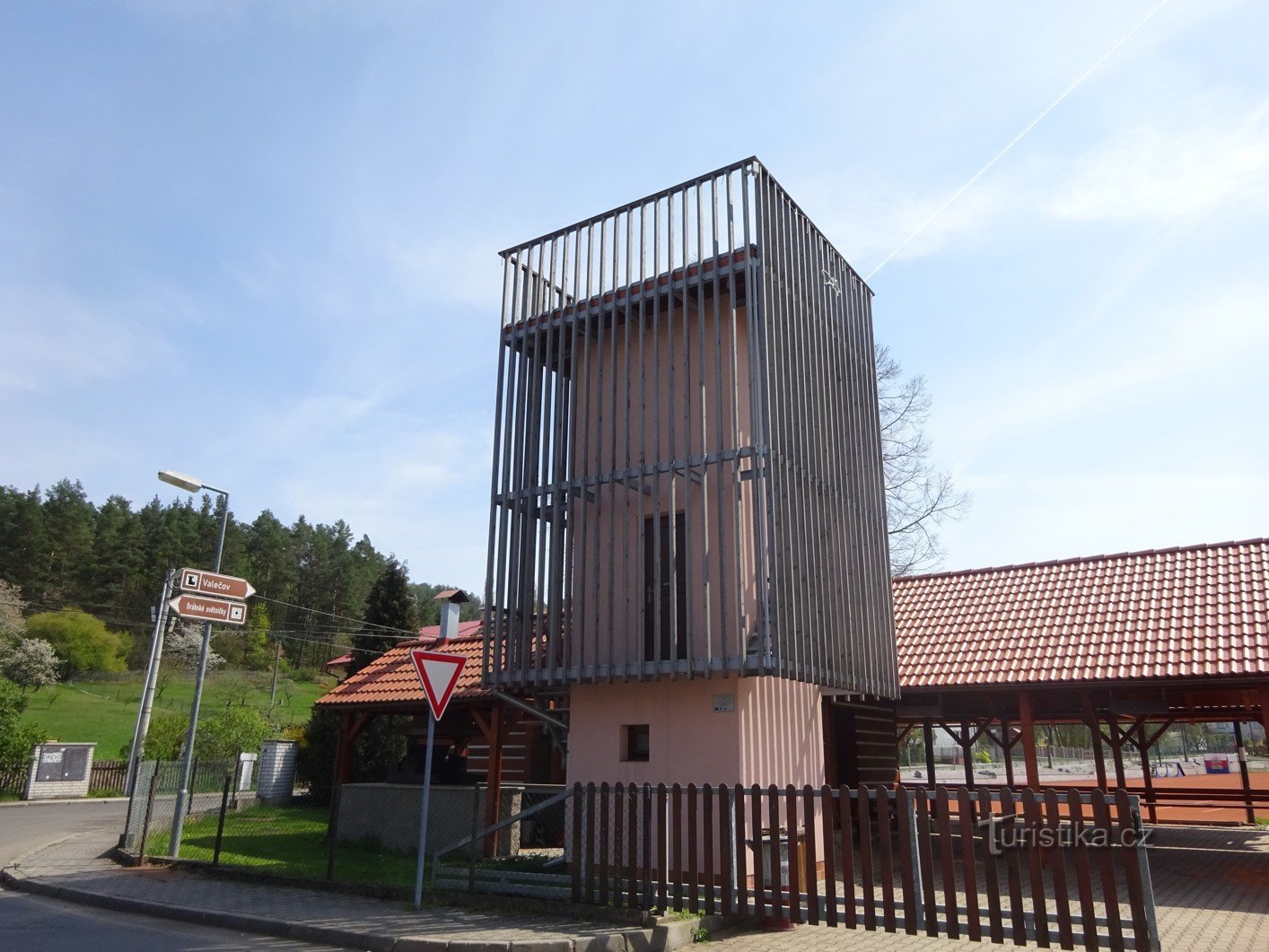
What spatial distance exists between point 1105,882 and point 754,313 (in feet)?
24.8

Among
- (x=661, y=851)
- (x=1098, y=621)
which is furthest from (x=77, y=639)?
(x=1098, y=621)

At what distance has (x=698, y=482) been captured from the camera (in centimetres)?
1180

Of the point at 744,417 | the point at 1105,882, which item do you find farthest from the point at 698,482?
the point at 1105,882

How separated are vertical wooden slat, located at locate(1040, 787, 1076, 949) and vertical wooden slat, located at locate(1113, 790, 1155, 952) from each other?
436 mm

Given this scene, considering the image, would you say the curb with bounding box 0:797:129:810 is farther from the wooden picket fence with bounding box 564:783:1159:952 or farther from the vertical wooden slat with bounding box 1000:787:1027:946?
the vertical wooden slat with bounding box 1000:787:1027:946

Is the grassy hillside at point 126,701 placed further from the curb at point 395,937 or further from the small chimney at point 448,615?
the curb at point 395,937

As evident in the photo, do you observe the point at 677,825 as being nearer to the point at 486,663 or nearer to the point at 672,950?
the point at 672,950

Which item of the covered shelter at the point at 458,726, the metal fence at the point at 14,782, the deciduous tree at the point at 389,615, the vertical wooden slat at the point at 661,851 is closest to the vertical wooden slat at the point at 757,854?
the vertical wooden slat at the point at 661,851

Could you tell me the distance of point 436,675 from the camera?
968cm

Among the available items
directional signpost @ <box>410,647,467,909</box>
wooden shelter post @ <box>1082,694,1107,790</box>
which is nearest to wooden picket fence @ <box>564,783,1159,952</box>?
directional signpost @ <box>410,647,467,909</box>

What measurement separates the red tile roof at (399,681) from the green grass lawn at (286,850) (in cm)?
265

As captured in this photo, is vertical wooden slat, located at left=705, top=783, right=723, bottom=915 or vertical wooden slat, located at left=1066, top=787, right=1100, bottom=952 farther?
vertical wooden slat, located at left=705, top=783, right=723, bottom=915

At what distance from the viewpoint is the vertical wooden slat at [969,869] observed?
22.7 ft

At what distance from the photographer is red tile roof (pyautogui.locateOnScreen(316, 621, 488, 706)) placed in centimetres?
1603
